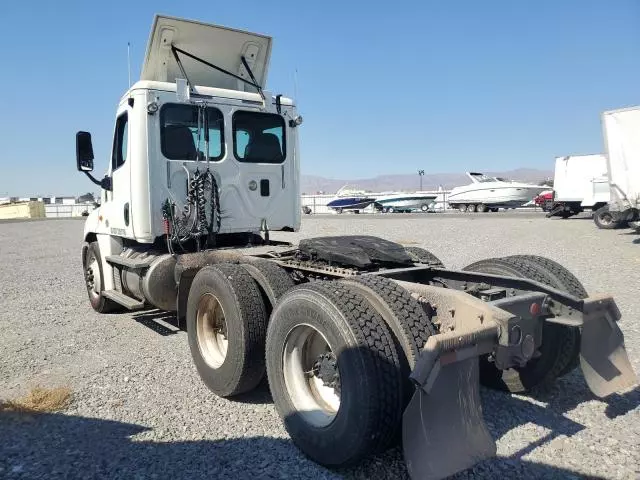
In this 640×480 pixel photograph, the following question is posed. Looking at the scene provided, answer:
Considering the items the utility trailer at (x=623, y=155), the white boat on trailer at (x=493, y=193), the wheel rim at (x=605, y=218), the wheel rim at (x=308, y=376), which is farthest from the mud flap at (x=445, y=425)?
the white boat on trailer at (x=493, y=193)

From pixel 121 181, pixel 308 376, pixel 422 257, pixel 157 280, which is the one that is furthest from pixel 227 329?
pixel 121 181

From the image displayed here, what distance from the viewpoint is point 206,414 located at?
414cm

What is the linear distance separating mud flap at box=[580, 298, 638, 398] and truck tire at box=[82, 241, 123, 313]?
20.2ft

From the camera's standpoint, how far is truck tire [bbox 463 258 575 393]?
393 centimetres

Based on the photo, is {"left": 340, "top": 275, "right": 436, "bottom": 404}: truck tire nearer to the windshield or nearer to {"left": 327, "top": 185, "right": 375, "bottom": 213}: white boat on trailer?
the windshield

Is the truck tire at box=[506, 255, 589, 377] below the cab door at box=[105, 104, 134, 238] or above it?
below

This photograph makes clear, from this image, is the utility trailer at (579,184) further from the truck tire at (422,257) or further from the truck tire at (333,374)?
the truck tire at (333,374)

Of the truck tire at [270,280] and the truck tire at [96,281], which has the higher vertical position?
the truck tire at [270,280]

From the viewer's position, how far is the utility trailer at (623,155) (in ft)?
47.2

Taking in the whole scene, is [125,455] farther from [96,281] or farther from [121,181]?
[96,281]

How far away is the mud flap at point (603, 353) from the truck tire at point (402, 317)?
1202mm

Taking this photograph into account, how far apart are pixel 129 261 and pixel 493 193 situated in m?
33.7

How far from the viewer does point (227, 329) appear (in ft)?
14.3

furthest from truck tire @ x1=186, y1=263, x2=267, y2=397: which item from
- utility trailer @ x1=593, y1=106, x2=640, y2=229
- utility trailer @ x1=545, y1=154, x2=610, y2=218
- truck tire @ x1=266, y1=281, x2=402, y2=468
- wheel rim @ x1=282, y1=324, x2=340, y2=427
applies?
utility trailer @ x1=545, y1=154, x2=610, y2=218
